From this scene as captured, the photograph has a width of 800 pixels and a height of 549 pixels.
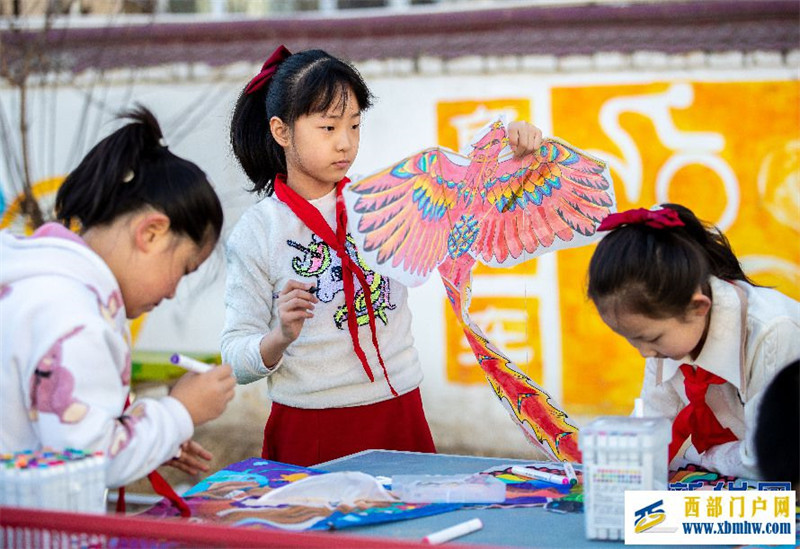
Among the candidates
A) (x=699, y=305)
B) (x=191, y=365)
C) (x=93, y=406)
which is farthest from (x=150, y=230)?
(x=699, y=305)

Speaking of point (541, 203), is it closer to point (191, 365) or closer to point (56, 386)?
point (191, 365)

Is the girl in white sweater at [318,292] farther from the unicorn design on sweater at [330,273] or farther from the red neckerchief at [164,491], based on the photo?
the red neckerchief at [164,491]

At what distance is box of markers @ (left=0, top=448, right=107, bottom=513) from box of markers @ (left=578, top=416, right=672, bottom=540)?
756mm

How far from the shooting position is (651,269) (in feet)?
6.63

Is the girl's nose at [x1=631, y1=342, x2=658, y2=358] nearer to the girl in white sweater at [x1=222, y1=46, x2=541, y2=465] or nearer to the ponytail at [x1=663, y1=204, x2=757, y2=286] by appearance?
the ponytail at [x1=663, y1=204, x2=757, y2=286]

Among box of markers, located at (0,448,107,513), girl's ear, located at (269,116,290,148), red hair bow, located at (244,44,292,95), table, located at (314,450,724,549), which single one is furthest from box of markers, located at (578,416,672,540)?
red hair bow, located at (244,44,292,95)

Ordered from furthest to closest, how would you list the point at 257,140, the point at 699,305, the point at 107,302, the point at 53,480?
the point at 257,140, the point at 699,305, the point at 107,302, the point at 53,480

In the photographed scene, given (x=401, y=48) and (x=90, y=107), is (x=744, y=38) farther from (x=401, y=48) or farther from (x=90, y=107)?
(x=90, y=107)

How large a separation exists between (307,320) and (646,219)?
883 millimetres

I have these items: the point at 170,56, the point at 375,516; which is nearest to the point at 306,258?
the point at 375,516

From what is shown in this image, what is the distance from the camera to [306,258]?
259 centimetres

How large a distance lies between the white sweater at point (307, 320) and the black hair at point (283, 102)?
0.16m

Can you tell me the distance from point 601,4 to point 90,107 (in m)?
2.68

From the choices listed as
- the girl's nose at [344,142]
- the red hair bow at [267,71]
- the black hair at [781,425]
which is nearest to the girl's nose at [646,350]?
the black hair at [781,425]
